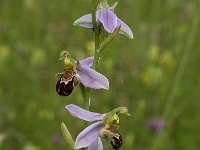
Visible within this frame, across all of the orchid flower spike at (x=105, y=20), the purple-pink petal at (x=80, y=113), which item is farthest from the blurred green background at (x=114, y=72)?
the purple-pink petal at (x=80, y=113)

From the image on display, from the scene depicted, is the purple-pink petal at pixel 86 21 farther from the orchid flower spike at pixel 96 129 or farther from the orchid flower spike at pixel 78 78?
the orchid flower spike at pixel 96 129

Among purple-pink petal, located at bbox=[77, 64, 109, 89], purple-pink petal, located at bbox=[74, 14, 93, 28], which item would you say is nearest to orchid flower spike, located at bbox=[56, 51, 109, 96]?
purple-pink petal, located at bbox=[77, 64, 109, 89]

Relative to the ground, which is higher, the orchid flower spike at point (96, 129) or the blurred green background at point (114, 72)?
the orchid flower spike at point (96, 129)

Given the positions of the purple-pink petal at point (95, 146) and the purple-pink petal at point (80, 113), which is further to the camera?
the purple-pink petal at point (95, 146)

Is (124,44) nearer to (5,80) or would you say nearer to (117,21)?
(5,80)

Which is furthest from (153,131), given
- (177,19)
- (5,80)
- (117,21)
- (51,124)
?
(117,21)

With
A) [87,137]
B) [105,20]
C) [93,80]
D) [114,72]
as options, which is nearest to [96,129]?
[87,137]
